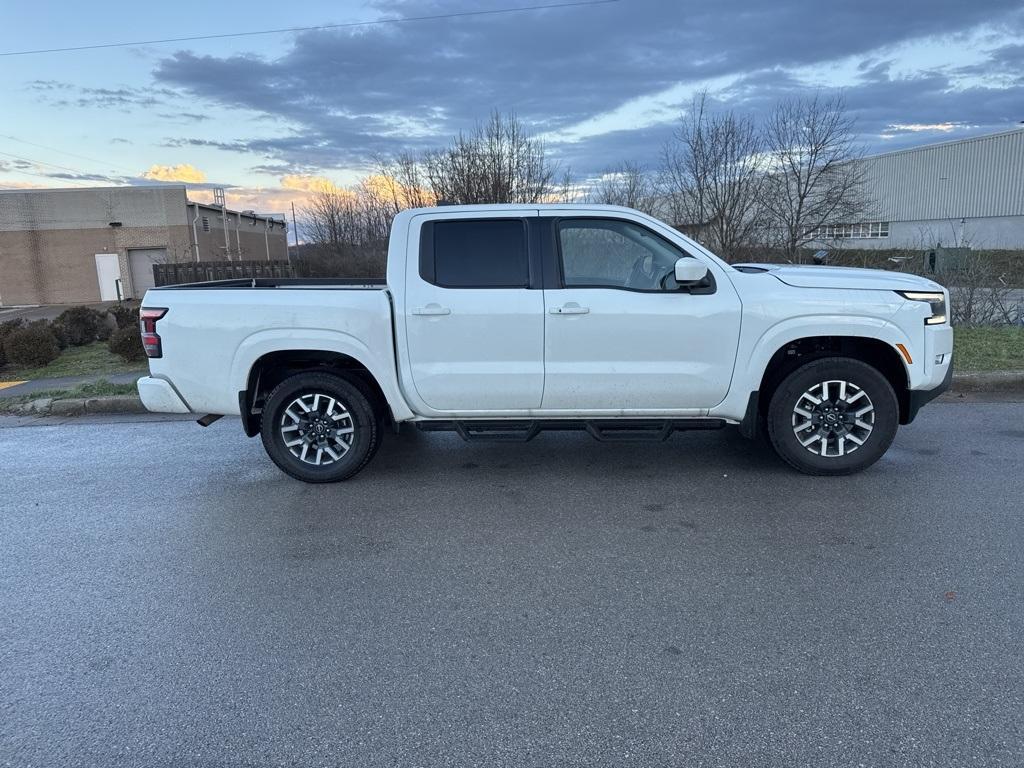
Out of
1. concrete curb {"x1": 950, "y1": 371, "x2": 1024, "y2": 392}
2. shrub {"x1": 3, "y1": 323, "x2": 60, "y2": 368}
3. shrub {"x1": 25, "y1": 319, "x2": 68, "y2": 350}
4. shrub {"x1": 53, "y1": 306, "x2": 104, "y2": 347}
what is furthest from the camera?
shrub {"x1": 53, "y1": 306, "x2": 104, "y2": 347}

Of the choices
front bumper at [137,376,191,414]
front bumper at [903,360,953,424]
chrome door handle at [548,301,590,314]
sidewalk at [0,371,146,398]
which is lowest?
sidewalk at [0,371,146,398]

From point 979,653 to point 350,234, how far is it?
23.6 metres

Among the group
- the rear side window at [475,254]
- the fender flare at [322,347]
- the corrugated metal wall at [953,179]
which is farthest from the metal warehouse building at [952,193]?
the fender flare at [322,347]

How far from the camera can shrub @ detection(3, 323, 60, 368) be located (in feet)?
37.4

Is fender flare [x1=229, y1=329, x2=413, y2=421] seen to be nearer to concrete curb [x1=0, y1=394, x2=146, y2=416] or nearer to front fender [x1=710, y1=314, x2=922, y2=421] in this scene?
front fender [x1=710, y1=314, x2=922, y2=421]

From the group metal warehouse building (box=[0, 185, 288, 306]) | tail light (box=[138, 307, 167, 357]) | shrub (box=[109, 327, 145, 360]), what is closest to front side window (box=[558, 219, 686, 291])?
tail light (box=[138, 307, 167, 357])

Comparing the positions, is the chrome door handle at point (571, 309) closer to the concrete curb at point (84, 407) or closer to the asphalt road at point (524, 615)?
the asphalt road at point (524, 615)

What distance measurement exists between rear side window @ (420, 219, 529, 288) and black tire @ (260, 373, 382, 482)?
1.11 m

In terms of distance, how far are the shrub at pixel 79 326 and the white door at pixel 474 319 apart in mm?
11652

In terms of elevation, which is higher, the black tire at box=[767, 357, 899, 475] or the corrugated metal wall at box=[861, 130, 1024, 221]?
the corrugated metal wall at box=[861, 130, 1024, 221]

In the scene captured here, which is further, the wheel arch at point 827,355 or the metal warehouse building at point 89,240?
the metal warehouse building at point 89,240

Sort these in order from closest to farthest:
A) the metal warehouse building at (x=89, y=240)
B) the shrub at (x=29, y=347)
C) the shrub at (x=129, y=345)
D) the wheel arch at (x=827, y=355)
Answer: the wheel arch at (x=827, y=355), the shrub at (x=129, y=345), the shrub at (x=29, y=347), the metal warehouse building at (x=89, y=240)

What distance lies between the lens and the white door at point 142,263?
40.1 m

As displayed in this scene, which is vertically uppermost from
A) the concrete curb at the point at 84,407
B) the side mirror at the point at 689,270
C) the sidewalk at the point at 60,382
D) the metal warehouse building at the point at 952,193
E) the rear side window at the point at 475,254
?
the metal warehouse building at the point at 952,193
